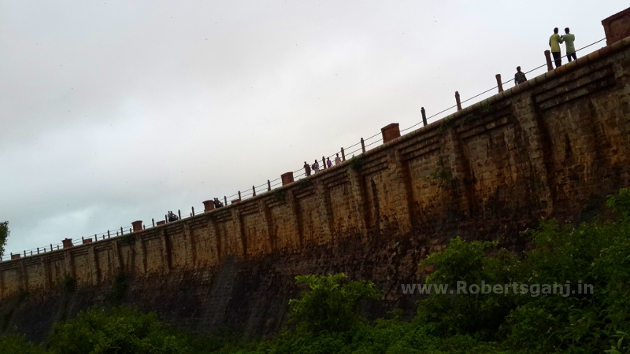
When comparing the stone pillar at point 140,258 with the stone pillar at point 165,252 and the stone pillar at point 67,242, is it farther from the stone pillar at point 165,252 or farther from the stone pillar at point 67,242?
the stone pillar at point 67,242

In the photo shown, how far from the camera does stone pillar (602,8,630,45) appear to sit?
425 inches

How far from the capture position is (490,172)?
1414cm

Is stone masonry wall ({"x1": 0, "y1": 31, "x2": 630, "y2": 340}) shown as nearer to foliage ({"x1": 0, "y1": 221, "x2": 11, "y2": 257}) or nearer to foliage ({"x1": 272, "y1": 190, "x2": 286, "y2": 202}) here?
foliage ({"x1": 272, "y1": 190, "x2": 286, "y2": 202})

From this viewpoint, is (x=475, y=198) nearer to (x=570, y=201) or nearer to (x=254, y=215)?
(x=570, y=201)

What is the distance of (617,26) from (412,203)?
7.91 metres

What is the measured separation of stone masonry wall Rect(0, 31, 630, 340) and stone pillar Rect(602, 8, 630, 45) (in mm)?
357

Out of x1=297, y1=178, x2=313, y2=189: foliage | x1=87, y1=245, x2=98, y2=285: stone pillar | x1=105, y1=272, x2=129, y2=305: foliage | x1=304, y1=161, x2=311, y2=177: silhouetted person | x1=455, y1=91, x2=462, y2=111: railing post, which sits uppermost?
x1=455, y1=91, x2=462, y2=111: railing post

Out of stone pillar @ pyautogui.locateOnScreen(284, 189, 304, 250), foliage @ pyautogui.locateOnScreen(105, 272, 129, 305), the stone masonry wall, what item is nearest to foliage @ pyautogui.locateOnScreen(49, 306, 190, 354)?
the stone masonry wall

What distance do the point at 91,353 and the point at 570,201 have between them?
40.6 feet

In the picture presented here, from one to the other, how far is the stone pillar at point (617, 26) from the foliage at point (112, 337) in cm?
1355

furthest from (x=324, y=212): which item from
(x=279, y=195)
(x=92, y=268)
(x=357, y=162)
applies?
(x=92, y=268)

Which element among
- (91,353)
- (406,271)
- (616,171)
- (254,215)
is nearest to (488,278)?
(616,171)

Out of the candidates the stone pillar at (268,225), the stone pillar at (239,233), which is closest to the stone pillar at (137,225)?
the stone pillar at (239,233)

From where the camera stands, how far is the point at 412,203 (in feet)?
55.7
